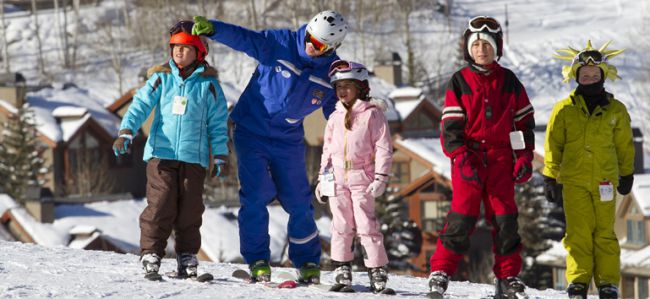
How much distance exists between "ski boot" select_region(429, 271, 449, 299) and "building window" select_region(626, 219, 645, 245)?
76.6ft

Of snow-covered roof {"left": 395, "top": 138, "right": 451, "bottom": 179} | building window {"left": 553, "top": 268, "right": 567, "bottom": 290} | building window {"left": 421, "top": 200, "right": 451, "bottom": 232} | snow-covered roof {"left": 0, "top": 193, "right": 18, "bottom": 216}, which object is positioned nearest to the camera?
snow-covered roof {"left": 0, "top": 193, "right": 18, "bottom": 216}

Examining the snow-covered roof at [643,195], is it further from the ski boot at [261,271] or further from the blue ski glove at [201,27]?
the blue ski glove at [201,27]

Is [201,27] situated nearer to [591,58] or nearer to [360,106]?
[360,106]

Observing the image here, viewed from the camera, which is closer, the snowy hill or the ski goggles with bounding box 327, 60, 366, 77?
the snowy hill

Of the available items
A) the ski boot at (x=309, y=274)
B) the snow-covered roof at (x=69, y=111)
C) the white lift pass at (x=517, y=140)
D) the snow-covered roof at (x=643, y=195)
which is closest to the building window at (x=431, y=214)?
the snow-covered roof at (x=643, y=195)

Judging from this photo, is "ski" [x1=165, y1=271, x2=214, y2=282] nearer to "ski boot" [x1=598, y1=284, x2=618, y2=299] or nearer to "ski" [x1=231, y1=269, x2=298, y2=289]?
"ski" [x1=231, y1=269, x2=298, y2=289]

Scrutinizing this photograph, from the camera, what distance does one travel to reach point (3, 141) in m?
42.2

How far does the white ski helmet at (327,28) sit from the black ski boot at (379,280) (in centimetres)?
139

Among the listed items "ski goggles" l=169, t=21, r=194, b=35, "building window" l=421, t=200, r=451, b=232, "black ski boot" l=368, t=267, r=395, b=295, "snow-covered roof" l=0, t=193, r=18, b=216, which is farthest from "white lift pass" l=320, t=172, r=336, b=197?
"building window" l=421, t=200, r=451, b=232

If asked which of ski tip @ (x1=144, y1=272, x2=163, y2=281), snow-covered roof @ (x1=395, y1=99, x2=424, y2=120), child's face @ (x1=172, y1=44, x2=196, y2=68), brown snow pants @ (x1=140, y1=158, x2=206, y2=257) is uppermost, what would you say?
snow-covered roof @ (x1=395, y1=99, x2=424, y2=120)

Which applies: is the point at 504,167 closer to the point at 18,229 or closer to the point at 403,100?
the point at 18,229

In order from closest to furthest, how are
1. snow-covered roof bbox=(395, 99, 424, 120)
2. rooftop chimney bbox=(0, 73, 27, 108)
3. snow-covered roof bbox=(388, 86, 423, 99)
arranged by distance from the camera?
rooftop chimney bbox=(0, 73, 27, 108) → snow-covered roof bbox=(395, 99, 424, 120) → snow-covered roof bbox=(388, 86, 423, 99)

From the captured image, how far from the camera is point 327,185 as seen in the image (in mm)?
8414

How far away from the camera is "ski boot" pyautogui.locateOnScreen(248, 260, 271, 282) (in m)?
8.75
